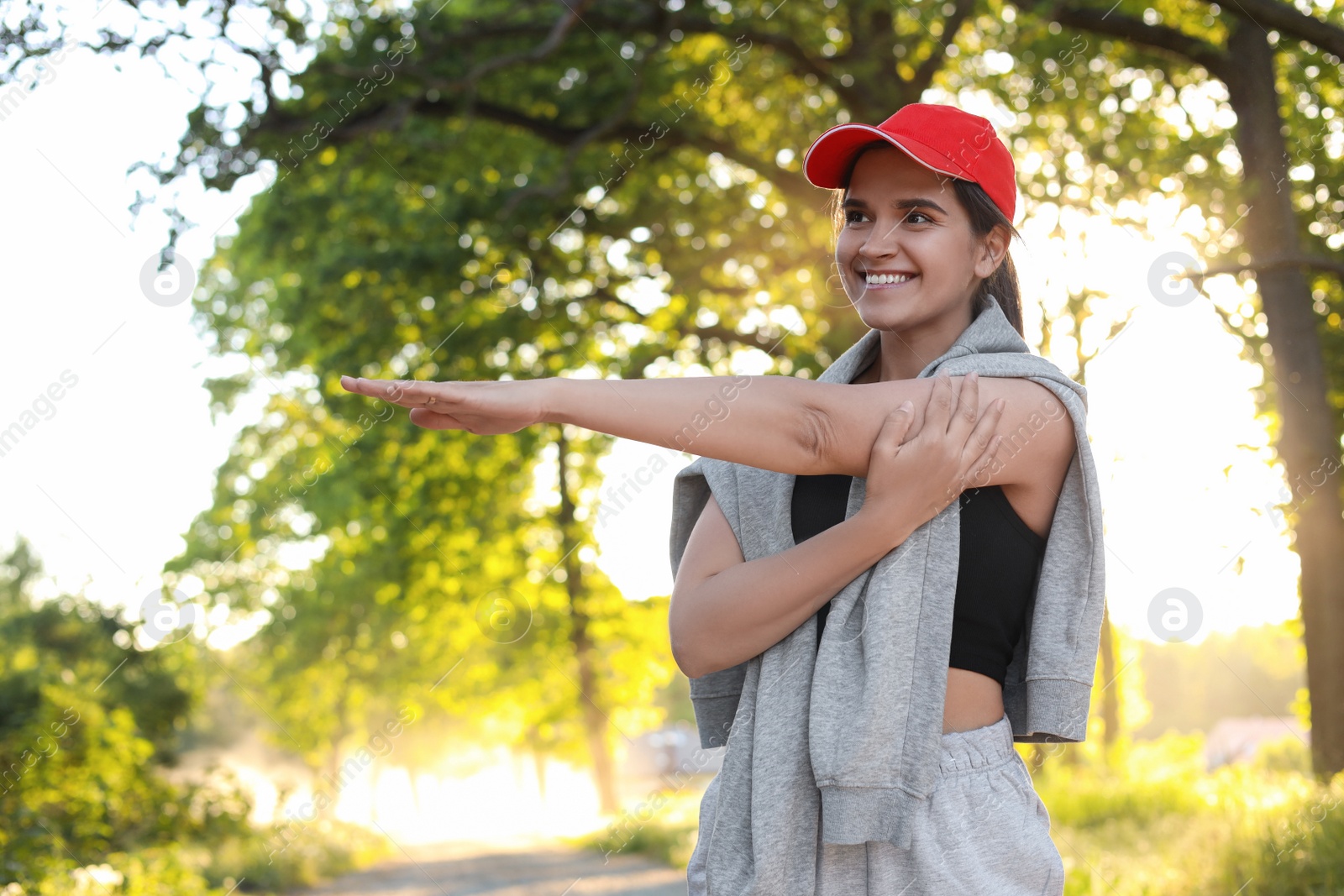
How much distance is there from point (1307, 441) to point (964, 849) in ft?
21.2

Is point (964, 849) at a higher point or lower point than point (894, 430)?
lower

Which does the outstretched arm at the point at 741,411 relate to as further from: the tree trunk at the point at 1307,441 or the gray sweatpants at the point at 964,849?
the tree trunk at the point at 1307,441

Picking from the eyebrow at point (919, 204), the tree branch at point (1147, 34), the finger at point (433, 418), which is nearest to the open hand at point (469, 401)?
the finger at point (433, 418)

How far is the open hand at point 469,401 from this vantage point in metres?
1.36

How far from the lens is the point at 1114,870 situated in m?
7.30

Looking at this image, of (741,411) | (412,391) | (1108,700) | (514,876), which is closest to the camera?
(412,391)

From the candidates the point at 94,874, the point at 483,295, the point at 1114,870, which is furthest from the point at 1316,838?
the point at 483,295

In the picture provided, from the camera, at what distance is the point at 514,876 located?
1473 centimetres

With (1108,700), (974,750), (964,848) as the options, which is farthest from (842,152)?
(1108,700)

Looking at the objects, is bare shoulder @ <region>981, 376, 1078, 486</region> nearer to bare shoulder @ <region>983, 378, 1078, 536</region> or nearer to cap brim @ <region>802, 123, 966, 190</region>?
bare shoulder @ <region>983, 378, 1078, 536</region>

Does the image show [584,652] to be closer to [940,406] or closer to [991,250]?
[991,250]

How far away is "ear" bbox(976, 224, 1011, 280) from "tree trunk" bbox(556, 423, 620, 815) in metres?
13.3

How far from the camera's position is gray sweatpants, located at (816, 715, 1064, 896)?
1.58 m

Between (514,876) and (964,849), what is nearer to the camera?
(964,849)
